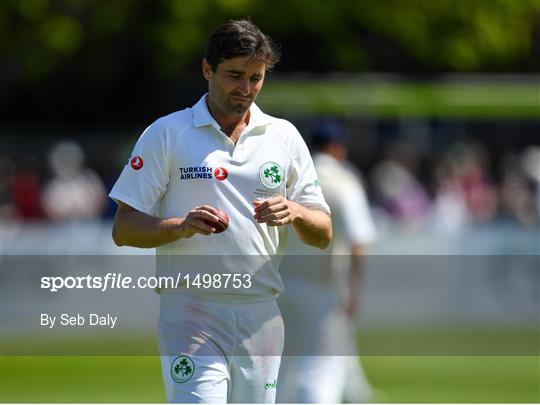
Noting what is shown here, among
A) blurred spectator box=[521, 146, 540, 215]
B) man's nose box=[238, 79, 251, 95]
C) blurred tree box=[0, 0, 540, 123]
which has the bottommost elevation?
man's nose box=[238, 79, 251, 95]

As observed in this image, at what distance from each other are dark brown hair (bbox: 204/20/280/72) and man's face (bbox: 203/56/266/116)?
23 mm

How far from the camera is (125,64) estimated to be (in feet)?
80.3

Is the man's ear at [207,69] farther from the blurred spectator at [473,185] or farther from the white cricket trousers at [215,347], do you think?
the blurred spectator at [473,185]

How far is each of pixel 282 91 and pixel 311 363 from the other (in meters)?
14.4

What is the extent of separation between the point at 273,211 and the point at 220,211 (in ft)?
0.73

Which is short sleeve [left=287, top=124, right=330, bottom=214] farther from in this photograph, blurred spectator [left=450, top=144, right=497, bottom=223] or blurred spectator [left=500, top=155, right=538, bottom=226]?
blurred spectator [left=450, top=144, right=497, bottom=223]

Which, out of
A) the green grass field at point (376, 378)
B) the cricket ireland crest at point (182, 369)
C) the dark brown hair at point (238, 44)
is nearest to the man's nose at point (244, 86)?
the dark brown hair at point (238, 44)

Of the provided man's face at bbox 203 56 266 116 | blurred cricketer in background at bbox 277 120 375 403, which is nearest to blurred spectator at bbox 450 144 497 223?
blurred cricketer in background at bbox 277 120 375 403

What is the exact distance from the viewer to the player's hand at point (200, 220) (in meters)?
4.78

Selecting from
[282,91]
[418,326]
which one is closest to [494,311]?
[418,326]

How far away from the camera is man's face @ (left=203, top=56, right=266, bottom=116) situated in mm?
5020

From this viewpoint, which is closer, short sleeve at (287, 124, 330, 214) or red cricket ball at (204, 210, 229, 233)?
red cricket ball at (204, 210, 229, 233)

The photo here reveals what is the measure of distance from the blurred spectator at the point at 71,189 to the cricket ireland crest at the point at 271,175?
39.5ft

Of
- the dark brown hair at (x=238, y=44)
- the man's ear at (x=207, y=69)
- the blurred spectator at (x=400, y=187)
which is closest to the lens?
the dark brown hair at (x=238, y=44)
